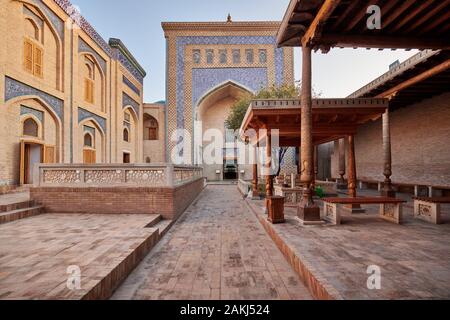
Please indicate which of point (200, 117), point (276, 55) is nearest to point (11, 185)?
point (200, 117)

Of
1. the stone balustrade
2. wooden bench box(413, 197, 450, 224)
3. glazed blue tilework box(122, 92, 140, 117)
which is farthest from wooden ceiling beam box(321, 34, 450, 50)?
glazed blue tilework box(122, 92, 140, 117)

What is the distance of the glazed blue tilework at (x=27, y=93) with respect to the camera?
8.51 metres

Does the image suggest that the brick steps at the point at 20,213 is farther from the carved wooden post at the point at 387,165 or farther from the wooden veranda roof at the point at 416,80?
→ the wooden veranda roof at the point at 416,80

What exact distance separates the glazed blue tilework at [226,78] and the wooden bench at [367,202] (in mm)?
16318

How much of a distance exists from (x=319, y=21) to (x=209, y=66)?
54.9 feet

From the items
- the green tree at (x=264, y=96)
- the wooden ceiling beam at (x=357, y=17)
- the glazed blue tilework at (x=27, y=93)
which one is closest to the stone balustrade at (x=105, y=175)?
the glazed blue tilework at (x=27, y=93)

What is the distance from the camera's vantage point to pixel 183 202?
25.1 feet

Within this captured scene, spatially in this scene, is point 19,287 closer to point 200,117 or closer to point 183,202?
point 183,202

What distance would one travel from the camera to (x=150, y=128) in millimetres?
23438

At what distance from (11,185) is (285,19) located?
10488mm

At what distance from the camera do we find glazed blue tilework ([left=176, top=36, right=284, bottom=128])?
20172 mm

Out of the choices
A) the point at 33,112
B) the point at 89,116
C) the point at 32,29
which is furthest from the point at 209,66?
the point at 33,112

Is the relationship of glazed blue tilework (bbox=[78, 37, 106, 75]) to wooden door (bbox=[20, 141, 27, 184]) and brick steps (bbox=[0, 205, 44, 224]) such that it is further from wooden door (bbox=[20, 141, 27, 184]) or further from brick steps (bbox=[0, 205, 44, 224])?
brick steps (bbox=[0, 205, 44, 224])

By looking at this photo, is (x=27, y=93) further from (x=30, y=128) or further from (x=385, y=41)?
(x=385, y=41)
